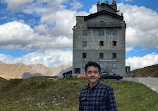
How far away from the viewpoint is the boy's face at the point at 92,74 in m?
4.23

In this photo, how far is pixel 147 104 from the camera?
43.1ft

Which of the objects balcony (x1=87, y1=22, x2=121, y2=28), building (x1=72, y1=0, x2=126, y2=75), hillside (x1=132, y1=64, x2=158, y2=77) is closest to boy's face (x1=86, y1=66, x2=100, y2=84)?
building (x1=72, y1=0, x2=126, y2=75)

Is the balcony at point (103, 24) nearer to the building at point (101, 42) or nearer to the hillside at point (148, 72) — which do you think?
the building at point (101, 42)

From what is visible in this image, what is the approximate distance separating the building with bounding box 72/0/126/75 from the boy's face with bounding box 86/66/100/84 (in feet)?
155

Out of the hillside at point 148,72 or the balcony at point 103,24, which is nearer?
the balcony at point 103,24

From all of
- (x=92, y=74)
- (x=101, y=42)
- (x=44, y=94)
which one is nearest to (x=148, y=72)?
(x=101, y=42)

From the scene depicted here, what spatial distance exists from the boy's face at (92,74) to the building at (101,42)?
4717cm

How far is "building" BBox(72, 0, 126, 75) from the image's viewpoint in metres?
Result: 51.8

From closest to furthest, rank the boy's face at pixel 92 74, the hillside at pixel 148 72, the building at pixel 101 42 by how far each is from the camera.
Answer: the boy's face at pixel 92 74 → the building at pixel 101 42 → the hillside at pixel 148 72

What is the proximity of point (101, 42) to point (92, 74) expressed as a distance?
4884 cm

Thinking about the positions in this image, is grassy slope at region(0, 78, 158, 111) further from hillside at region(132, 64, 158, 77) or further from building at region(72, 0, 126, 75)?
hillside at region(132, 64, 158, 77)

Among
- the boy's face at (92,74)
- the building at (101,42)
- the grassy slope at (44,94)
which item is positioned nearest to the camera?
the boy's face at (92,74)

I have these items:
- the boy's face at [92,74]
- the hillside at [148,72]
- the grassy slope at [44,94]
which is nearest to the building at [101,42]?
the grassy slope at [44,94]

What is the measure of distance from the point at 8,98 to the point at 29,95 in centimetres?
292
